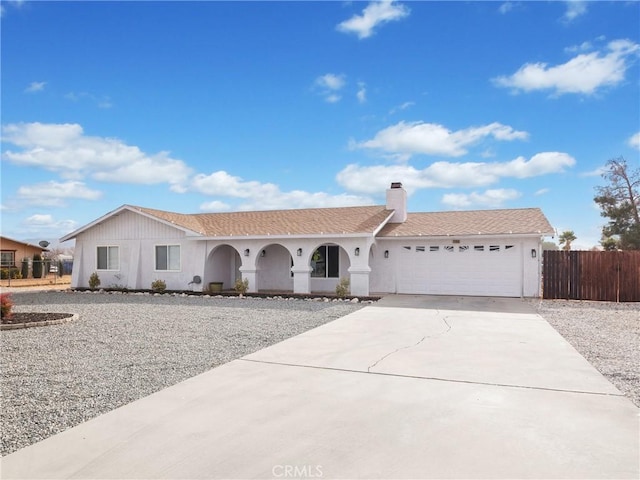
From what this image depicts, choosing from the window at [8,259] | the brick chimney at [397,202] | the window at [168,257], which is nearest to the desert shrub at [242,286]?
the window at [168,257]

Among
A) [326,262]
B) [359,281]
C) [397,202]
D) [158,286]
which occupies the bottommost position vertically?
[158,286]

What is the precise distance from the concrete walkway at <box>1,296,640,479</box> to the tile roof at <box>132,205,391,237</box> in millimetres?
10702

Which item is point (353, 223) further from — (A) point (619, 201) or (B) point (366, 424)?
(A) point (619, 201)

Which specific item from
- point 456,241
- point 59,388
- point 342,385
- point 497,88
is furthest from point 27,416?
point 497,88

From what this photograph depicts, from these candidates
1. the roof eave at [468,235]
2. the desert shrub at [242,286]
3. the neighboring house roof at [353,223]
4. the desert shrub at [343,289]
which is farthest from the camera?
the desert shrub at [242,286]

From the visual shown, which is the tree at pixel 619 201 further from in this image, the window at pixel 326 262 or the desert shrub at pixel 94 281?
the desert shrub at pixel 94 281

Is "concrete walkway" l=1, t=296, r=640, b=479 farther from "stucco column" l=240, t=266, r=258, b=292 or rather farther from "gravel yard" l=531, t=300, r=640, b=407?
"stucco column" l=240, t=266, r=258, b=292

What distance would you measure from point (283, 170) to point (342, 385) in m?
18.1

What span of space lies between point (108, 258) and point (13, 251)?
16045 mm

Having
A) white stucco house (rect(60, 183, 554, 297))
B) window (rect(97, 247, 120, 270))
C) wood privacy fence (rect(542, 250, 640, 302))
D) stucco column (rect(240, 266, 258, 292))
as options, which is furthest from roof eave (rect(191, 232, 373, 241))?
wood privacy fence (rect(542, 250, 640, 302))

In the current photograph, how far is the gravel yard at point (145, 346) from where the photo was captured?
197 inches

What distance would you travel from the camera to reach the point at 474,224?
18203 mm

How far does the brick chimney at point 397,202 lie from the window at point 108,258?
44.1ft

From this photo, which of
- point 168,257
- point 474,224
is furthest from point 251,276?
point 474,224
